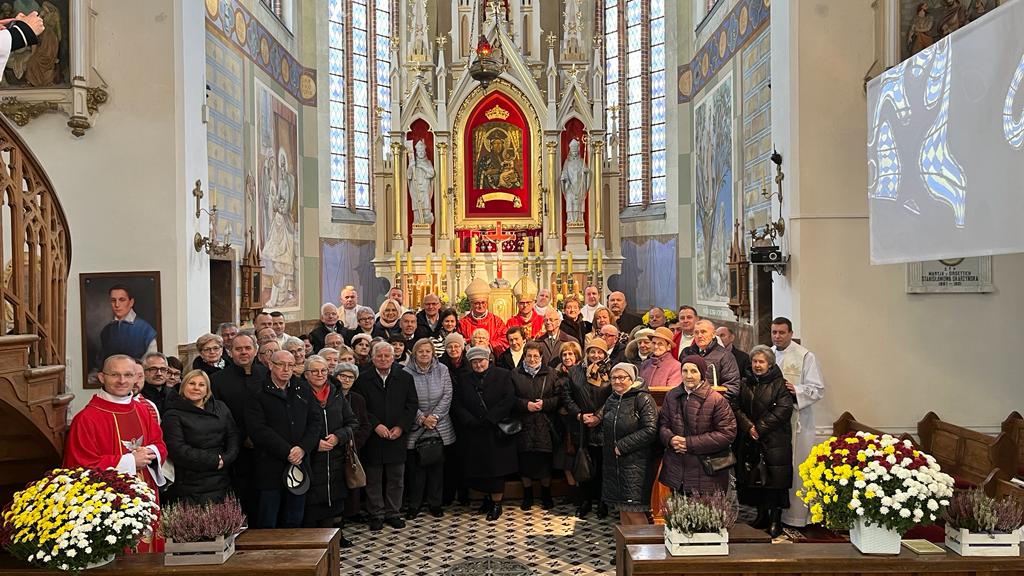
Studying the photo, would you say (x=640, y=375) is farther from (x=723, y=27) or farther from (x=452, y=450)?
(x=723, y=27)

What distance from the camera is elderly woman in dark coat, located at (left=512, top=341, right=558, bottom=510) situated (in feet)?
27.0

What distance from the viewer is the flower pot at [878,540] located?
15.5 feet

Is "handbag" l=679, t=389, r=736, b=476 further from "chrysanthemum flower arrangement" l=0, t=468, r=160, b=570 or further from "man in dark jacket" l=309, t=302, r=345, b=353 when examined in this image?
"man in dark jacket" l=309, t=302, r=345, b=353

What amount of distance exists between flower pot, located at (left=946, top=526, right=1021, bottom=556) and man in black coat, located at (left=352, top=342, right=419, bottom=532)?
15.1 ft

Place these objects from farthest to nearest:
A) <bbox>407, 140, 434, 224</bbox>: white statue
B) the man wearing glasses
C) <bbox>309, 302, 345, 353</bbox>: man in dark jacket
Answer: <bbox>407, 140, 434, 224</bbox>: white statue → <bbox>309, 302, 345, 353</bbox>: man in dark jacket → the man wearing glasses

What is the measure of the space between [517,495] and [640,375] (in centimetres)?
204

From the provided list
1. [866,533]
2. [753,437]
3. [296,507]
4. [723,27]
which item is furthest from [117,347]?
[723,27]

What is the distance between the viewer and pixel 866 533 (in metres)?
4.75

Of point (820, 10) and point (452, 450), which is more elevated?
point (820, 10)

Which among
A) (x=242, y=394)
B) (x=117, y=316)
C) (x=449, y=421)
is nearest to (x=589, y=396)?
(x=449, y=421)

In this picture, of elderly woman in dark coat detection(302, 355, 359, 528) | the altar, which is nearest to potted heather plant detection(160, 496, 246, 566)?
elderly woman in dark coat detection(302, 355, 359, 528)

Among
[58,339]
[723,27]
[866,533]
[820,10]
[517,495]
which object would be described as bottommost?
[517,495]

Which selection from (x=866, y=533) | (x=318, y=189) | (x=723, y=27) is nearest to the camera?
(x=866, y=533)

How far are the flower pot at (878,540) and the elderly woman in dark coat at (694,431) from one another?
6.06 ft
